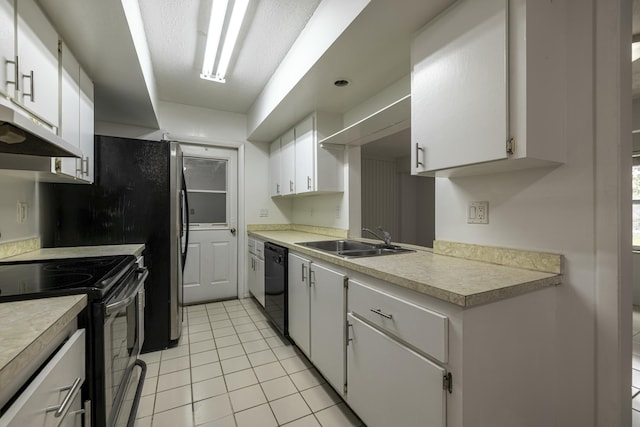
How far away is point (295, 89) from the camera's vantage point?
2.19 meters

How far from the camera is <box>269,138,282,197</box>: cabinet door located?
3.53 metres

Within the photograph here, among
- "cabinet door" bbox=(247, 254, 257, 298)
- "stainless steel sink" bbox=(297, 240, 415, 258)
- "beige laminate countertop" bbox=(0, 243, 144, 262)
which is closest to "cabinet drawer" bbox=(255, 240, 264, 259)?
"cabinet door" bbox=(247, 254, 257, 298)

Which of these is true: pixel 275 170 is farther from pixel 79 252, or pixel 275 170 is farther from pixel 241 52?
pixel 79 252

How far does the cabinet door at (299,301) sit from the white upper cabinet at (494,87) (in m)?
1.19

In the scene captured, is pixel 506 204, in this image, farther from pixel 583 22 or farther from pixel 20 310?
pixel 20 310

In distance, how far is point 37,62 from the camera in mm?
1313

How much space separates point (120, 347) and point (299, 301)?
1160 millimetres

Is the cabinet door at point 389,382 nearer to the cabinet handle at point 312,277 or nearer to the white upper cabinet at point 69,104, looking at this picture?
the cabinet handle at point 312,277

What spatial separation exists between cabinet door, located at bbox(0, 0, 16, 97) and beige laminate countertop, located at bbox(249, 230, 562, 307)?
5.36ft

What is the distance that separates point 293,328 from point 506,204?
1733 millimetres

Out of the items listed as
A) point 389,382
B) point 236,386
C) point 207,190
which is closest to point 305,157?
point 207,190

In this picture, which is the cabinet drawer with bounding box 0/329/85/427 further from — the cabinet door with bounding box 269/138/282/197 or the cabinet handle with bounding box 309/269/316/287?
the cabinet door with bounding box 269/138/282/197

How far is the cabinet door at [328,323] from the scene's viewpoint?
157 cm

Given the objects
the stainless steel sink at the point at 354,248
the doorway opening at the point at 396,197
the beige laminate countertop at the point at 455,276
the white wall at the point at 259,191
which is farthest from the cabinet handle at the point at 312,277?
the doorway opening at the point at 396,197
